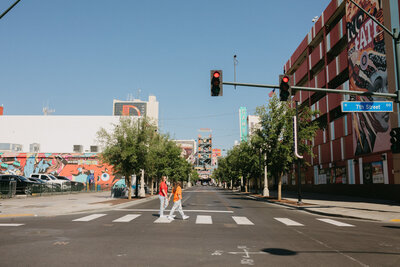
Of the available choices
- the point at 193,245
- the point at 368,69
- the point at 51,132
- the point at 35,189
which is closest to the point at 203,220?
the point at 193,245

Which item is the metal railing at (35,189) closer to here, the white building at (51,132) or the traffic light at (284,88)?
the traffic light at (284,88)

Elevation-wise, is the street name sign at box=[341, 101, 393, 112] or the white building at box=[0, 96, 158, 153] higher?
the white building at box=[0, 96, 158, 153]

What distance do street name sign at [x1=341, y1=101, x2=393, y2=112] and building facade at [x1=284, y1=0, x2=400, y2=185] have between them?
12.1 m

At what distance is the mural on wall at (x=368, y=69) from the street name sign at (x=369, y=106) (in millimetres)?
13167

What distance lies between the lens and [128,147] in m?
30.0

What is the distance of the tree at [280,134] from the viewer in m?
30.1

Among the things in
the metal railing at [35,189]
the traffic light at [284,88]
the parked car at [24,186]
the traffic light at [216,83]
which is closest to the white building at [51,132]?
the metal railing at [35,189]

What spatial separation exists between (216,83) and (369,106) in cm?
740

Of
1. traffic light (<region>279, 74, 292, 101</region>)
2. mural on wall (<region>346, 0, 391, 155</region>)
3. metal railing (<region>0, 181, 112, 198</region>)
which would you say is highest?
mural on wall (<region>346, 0, 391, 155</region>)

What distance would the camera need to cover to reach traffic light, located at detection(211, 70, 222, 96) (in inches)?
602

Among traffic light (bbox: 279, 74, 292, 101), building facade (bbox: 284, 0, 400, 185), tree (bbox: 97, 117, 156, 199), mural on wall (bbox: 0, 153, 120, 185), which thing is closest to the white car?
tree (bbox: 97, 117, 156, 199)

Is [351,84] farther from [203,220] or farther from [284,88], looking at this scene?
[203,220]

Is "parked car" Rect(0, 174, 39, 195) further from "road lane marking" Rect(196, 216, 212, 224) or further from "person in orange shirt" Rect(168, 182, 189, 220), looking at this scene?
"road lane marking" Rect(196, 216, 212, 224)

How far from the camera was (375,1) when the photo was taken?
30.5m
